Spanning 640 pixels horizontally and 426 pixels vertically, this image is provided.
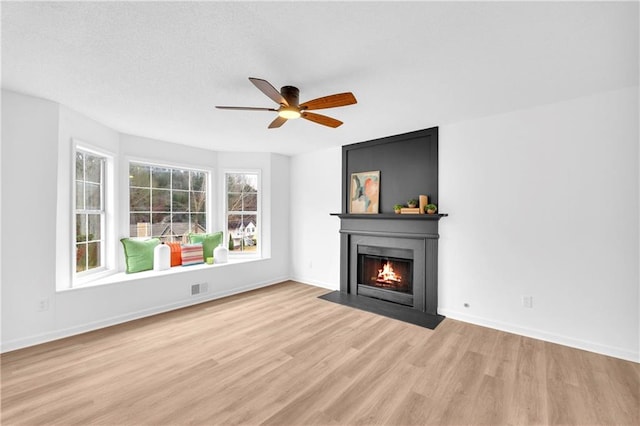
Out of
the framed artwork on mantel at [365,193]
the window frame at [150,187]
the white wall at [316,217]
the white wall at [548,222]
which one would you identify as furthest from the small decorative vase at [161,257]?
the white wall at [548,222]

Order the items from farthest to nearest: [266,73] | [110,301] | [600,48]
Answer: [110,301] → [266,73] → [600,48]

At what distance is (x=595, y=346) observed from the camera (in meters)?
2.66

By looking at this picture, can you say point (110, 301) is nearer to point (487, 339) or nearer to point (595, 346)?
point (487, 339)

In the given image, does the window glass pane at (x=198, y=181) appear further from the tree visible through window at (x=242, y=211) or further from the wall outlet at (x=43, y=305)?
the wall outlet at (x=43, y=305)

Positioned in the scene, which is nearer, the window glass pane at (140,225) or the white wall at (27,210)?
the white wall at (27,210)

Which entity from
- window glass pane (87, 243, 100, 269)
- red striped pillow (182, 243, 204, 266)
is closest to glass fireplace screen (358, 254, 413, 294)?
red striped pillow (182, 243, 204, 266)

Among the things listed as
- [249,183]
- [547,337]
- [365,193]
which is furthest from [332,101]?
[249,183]

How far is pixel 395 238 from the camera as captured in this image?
4066mm

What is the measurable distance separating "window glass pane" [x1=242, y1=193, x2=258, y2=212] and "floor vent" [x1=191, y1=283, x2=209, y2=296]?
5.25ft

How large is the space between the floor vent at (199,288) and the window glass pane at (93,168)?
6.41 feet

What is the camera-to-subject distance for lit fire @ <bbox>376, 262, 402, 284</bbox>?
4191 millimetres

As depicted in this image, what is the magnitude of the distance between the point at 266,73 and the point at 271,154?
2998 mm

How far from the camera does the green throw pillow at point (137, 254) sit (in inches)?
152

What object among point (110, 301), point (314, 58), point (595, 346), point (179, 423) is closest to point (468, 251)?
point (595, 346)
